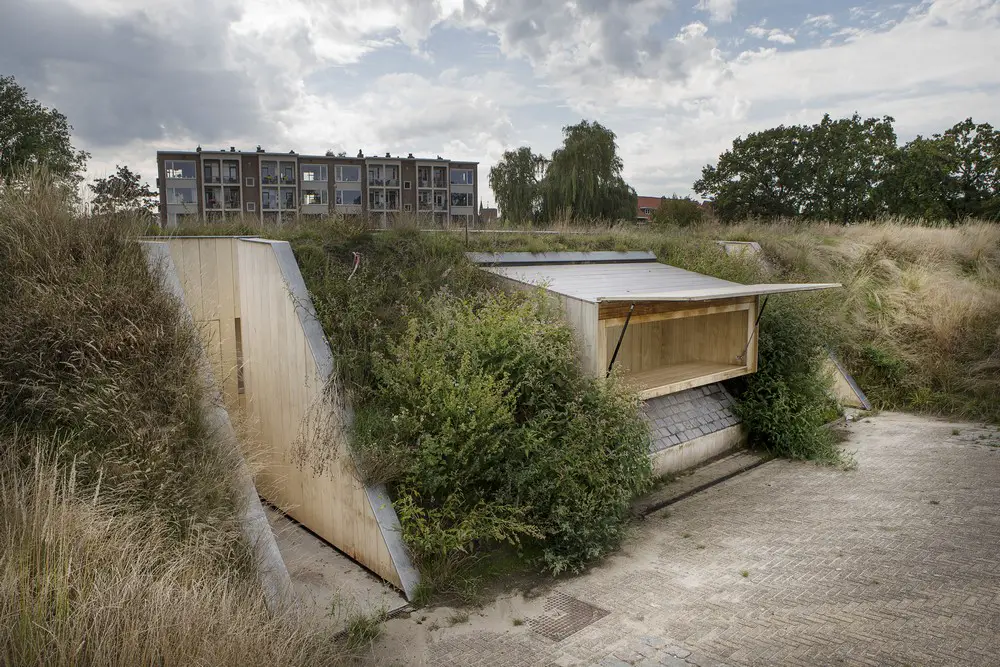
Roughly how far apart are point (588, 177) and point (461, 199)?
86.8ft

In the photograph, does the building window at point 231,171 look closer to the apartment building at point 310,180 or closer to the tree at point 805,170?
the apartment building at point 310,180

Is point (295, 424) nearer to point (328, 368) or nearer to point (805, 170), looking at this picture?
point (328, 368)

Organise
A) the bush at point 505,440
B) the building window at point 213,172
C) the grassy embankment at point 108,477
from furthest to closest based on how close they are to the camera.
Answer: the building window at point 213,172, the bush at point 505,440, the grassy embankment at point 108,477

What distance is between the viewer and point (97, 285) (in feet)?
18.2

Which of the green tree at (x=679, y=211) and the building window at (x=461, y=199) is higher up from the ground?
the building window at (x=461, y=199)

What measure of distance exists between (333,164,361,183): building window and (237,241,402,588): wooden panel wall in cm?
4670

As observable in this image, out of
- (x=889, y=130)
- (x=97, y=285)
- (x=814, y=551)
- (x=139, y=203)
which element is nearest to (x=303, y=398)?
(x=97, y=285)

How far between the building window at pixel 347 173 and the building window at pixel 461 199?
790cm

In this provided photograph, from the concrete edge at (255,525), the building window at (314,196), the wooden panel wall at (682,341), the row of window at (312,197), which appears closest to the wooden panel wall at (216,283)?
the concrete edge at (255,525)

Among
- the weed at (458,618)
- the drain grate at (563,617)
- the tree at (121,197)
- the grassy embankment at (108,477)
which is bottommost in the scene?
the weed at (458,618)

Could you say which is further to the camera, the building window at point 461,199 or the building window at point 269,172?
the building window at point 461,199

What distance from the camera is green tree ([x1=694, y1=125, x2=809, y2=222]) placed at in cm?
3825

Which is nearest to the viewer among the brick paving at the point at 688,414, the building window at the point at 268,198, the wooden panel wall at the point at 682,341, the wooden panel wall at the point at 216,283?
the wooden panel wall at the point at 216,283

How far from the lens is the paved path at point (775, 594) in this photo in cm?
445
